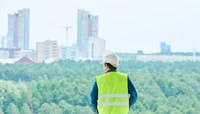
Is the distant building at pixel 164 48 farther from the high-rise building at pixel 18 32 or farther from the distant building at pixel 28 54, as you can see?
the high-rise building at pixel 18 32

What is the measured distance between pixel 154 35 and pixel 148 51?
1.06 feet

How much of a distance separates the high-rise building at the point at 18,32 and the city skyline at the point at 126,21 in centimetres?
11

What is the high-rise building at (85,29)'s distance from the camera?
1030 cm

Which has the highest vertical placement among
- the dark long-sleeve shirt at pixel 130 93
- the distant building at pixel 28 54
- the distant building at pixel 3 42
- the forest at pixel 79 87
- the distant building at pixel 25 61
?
the distant building at pixel 3 42

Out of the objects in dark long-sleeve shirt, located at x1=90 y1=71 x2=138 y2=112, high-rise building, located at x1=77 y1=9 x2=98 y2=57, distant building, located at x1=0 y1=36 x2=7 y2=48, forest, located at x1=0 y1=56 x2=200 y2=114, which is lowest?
forest, located at x1=0 y1=56 x2=200 y2=114

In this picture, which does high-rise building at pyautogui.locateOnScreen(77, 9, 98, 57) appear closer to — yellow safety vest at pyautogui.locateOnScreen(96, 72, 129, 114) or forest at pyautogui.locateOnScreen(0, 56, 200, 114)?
forest at pyautogui.locateOnScreen(0, 56, 200, 114)

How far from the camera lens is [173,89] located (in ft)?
31.3

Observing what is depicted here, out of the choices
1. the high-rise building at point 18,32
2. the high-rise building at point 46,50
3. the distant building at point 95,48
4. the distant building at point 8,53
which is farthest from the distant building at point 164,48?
the distant building at point 8,53

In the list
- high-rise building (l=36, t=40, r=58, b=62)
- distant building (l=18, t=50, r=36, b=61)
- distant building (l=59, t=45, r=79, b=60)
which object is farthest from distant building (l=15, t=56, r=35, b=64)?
distant building (l=59, t=45, r=79, b=60)

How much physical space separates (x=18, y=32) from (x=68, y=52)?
182 centimetres

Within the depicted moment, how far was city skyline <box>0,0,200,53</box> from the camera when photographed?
9438mm

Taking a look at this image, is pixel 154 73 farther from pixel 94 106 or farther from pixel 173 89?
pixel 94 106

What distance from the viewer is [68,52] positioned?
435 inches

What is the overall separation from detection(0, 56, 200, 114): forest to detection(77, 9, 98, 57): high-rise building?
0.30m
